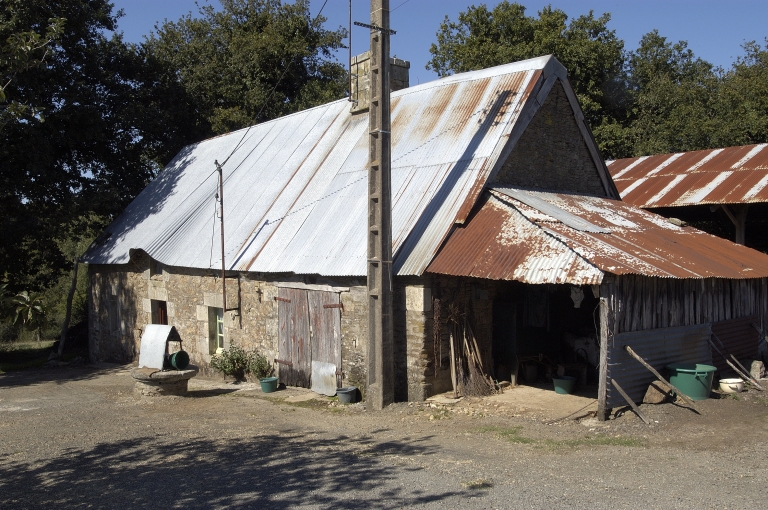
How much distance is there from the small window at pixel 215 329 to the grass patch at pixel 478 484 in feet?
31.8

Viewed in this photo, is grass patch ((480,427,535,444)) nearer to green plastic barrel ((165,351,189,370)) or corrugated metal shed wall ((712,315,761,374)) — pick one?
corrugated metal shed wall ((712,315,761,374))

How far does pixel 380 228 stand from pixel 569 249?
2945 mm

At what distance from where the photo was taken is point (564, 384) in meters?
11.5

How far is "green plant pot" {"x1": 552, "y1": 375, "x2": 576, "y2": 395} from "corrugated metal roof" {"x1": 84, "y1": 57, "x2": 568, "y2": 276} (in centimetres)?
309

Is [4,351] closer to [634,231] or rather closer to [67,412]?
[67,412]

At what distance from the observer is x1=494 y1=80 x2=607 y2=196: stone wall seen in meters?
12.9

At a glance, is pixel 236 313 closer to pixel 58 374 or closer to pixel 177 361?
pixel 177 361

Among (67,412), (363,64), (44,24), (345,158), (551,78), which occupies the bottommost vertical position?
(67,412)

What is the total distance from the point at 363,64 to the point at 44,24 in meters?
9.91

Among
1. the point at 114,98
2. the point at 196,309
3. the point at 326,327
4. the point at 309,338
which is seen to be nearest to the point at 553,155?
the point at 326,327

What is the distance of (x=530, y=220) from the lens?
10.9m

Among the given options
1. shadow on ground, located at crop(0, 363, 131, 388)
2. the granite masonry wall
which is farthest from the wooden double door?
shadow on ground, located at crop(0, 363, 131, 388)

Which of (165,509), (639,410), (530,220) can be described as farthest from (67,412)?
(639,410)

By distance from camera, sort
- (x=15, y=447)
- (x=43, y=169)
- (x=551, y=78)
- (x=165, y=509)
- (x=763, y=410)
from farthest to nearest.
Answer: (x=43, y=169) < (x=551, y=78) < (x=763, y=410) < (x=15, y=447) < (x=165, y=509)
